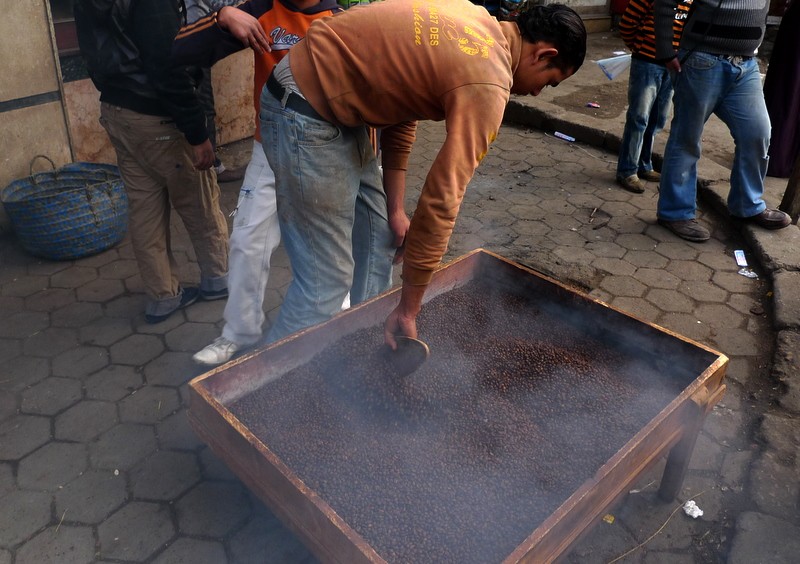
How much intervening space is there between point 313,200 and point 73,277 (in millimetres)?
2510

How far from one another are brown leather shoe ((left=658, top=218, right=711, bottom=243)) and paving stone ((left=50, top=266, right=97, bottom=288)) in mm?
4320

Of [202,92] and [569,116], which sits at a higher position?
[202,92]

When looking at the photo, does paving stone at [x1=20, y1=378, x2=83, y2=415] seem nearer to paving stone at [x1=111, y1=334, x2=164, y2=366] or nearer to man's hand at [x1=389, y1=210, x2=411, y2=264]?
paving stone at [x1=111, y1=334, x2=164, y2=366]

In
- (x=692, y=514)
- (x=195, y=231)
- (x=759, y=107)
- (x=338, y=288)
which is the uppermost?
(x=759, y=107)

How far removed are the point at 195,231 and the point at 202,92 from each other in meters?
2.03

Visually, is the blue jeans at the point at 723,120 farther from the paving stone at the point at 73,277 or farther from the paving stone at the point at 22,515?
the paving stone at the point at 22,515

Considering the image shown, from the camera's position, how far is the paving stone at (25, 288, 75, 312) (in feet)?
12.6

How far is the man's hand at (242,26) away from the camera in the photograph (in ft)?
8.91

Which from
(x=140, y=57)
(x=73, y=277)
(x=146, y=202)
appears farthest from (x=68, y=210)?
(x=140, y=57)

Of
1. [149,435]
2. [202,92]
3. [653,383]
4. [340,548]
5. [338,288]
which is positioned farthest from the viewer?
[202,92]

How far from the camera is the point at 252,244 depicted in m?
3.05

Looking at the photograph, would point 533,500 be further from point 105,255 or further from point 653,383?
point 105,255

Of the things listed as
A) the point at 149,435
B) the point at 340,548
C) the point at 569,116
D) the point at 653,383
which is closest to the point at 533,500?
the point at 340,548

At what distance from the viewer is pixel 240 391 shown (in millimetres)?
2271
